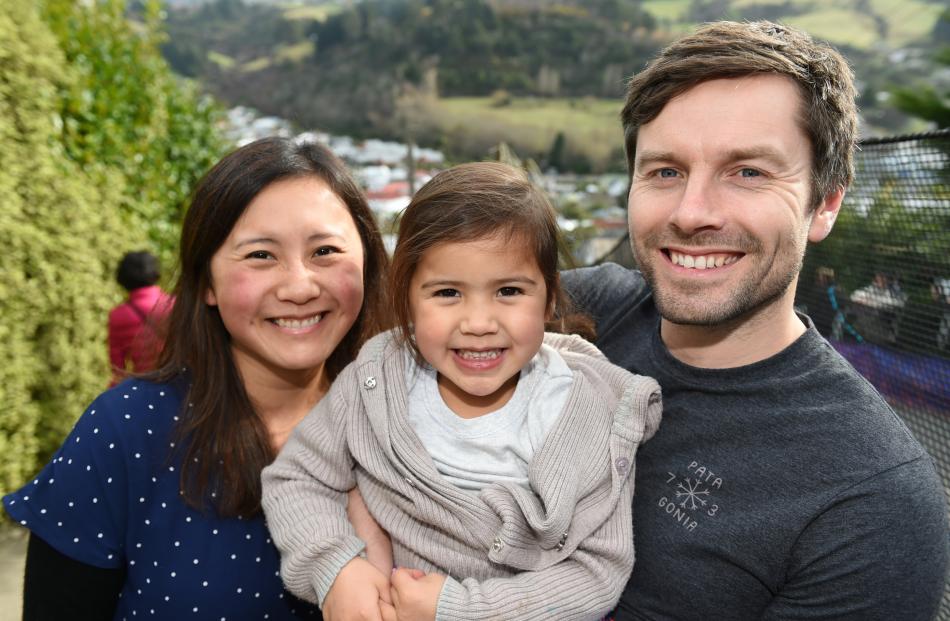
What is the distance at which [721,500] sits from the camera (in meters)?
1.53

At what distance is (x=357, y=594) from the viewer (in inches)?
57.5

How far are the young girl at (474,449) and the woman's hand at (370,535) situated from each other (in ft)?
0.07

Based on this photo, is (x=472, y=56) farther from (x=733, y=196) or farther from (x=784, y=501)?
(x=784, y=501)

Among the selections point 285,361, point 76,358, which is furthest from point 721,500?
point 76,358

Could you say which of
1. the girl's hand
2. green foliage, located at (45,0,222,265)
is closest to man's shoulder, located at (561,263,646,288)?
the girl's hand

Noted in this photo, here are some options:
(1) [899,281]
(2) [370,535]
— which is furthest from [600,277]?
(1) [899,281]

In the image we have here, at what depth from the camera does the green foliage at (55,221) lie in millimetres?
3654

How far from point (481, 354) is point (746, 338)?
67 centimetres

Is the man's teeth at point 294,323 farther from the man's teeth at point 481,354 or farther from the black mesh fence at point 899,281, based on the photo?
the black mesh fence at point 899,281

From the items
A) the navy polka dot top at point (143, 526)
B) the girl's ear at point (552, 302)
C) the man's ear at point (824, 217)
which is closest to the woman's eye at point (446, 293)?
the girl's ear at point (552, 302)

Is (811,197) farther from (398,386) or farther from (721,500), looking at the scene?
(398,386)

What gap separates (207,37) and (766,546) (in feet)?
163

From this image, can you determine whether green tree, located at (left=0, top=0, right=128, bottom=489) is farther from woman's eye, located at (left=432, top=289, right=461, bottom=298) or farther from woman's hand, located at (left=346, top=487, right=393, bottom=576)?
woman's eye, located at (left=432, top=289, right=461, bottom=298)

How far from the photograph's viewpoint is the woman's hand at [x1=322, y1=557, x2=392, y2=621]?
57.0 inches
